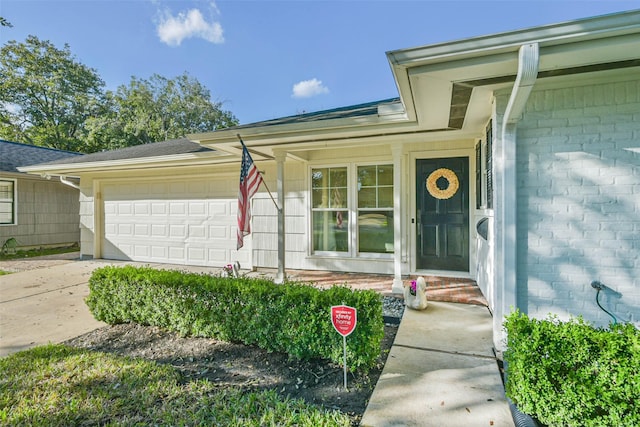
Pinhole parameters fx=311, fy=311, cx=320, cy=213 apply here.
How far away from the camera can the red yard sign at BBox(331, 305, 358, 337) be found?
2.38m

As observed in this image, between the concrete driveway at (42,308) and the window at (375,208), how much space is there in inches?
167

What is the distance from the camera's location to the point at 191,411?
2.15m

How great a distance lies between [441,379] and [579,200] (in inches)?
76.9

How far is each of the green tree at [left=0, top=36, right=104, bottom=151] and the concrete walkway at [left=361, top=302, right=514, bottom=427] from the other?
84.0 ft

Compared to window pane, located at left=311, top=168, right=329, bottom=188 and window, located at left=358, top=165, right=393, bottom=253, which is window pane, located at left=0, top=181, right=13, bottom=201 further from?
window, located at left=358, top=165, right=393, bottom=253

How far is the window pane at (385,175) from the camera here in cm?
571

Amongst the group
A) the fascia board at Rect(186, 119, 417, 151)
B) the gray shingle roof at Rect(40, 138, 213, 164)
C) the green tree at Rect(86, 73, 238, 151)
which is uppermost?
the green tree at Rect(86, 73, 238, 151)

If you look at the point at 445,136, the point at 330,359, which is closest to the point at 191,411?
the point at 330,359

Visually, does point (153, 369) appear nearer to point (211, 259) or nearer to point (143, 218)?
point (211, 259)

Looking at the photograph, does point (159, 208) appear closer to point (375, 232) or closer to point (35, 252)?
point (375, 232)

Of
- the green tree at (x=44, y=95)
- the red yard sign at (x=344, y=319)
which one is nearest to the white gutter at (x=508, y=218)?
the red yard sign at (x=344, y=319)

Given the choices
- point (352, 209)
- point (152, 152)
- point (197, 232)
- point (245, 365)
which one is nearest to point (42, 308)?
point (197, 232)

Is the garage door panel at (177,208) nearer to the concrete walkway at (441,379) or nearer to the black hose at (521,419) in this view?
the concrete walkway at (441,379)

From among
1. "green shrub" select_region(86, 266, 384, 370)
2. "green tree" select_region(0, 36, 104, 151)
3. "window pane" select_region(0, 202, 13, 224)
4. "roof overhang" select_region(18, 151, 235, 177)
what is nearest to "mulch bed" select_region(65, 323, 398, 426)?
"green shrub" select_region(86, 266, 384, 370)
